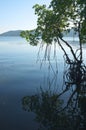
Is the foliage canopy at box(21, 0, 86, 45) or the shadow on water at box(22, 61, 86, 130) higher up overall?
the foliage canopy at box(21, 0, 86, 45)

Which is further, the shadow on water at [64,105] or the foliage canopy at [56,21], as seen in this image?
the foliage canopy at [56,21]

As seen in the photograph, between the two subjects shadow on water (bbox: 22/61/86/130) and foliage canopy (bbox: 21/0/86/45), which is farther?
foliage canopy (bbox: 21/0/86/45)

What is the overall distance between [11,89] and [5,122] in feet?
20.3

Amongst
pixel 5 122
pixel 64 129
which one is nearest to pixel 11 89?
pixel 5 122

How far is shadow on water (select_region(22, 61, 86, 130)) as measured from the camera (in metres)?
11.6

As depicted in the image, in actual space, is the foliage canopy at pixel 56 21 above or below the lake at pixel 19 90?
above

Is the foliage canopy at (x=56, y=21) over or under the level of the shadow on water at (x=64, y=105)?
over

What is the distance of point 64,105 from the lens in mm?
14297

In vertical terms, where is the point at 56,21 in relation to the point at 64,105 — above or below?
above

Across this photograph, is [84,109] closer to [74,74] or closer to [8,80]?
[74,74]

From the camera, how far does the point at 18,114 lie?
41.9 feet

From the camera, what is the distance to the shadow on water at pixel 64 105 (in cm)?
1165

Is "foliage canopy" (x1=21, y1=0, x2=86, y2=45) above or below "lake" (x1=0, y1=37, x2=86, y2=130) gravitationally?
above

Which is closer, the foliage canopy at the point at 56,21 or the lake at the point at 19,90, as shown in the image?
the lake at the point at 19,90
